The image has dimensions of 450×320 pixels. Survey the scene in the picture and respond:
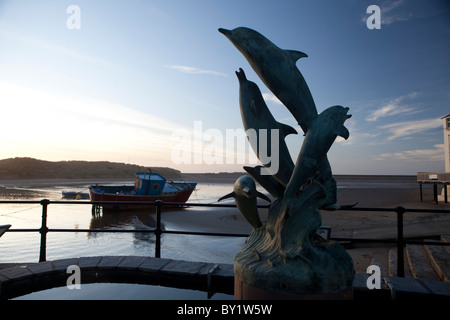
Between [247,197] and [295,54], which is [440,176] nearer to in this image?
[295,54]

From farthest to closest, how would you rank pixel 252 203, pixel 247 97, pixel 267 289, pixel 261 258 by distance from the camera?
pixel 247 97 < pixel 252 203 < pixel 261 258 < pixel 267 289

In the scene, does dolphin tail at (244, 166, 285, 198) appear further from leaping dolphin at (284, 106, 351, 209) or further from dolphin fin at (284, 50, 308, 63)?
dolphin fin at (284, 50, 308, 63)

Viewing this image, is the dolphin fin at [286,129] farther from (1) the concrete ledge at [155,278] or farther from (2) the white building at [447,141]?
(2) the white building at [447,141]

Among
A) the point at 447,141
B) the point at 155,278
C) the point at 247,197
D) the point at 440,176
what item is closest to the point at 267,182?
the point at 247,197

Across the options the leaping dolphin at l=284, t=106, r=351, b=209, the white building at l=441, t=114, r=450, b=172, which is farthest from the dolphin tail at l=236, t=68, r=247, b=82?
the white building at l=441, t=114, r=450, b=172

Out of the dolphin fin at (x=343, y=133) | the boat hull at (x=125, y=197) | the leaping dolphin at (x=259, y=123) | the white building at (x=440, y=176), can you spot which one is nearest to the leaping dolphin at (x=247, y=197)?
the leaping dolphin at (x=259, y=123)

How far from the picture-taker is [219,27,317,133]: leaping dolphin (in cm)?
273

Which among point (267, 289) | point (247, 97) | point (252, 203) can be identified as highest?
point (247, 97)

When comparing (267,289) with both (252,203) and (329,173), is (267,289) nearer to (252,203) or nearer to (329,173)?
(252,203)

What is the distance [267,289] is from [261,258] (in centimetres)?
27

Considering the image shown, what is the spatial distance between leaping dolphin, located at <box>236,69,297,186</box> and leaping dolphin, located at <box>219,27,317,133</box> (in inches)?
6.9

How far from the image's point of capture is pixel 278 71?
274 centimetres
